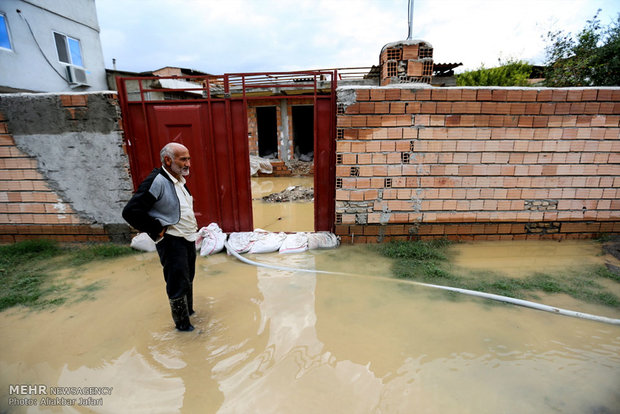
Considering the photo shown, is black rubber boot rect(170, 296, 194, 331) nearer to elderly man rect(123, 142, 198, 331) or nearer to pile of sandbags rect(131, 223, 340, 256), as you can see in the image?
elderly man rect(123, 142, 198, 331)

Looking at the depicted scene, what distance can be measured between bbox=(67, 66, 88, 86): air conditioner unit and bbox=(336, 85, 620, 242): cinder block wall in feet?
45.3

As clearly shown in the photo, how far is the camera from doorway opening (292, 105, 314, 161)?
648 inches

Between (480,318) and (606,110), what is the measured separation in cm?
364

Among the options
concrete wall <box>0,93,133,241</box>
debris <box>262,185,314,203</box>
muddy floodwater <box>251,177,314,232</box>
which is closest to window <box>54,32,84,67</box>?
muddy floodwater <box>251,177,314,232</box>

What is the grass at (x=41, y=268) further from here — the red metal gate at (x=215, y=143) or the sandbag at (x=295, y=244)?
the sandbag at (x=295, y=244)

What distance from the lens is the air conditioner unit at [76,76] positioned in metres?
12.3

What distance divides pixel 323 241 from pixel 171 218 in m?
2.45

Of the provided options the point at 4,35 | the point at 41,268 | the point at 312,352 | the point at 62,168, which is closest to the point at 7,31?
the point at 4,35

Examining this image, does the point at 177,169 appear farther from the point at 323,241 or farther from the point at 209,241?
the point at 323,241

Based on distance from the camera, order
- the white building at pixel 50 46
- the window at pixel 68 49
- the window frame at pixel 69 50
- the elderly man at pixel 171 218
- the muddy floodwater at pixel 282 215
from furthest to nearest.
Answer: the window at pixel 68 49
the window frame at pixel 69 50
the white building at pixel 50 46
the muddy floodwater at pixel 282 215
the elderly man at pixel 171 218

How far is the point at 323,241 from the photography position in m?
4.46

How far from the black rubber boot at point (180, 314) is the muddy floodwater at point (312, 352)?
3.5 inches

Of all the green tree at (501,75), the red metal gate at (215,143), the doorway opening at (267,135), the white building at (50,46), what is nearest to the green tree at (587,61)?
the green tree at (501,75)

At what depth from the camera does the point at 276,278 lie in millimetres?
3643
